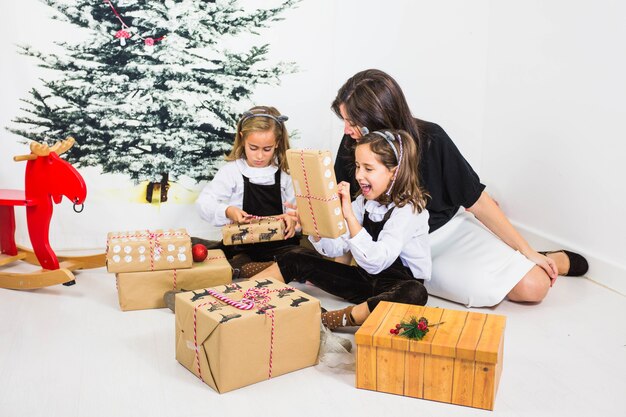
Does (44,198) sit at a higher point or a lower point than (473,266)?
higher

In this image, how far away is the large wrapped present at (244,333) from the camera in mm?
2160

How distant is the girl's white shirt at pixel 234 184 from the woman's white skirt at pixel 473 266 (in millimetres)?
753

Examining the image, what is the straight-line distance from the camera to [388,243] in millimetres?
2658

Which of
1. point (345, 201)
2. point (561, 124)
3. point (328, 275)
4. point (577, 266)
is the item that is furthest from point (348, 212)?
point (561, 124)

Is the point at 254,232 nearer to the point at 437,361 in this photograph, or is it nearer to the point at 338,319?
the point at 338,319

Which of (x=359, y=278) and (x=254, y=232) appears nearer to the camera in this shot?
(x=359, y=278)

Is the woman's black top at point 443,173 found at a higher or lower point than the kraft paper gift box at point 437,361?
higher

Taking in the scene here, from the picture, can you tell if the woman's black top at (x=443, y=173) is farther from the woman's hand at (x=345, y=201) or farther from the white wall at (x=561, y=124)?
the white wall at (x=561, y=124)

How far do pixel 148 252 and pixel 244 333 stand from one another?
2.73ft

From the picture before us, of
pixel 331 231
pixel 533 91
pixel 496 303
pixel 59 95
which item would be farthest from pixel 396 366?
pixel 59 95

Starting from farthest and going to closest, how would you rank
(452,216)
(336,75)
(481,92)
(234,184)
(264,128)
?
(481,92) < (336,75) < (234,184) < (264,128) < (452,216)

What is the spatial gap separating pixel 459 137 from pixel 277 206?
4.25ft

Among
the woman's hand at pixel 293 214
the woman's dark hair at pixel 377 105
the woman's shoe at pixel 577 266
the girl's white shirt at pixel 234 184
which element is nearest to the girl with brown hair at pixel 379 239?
the woman's dark hair at pixel 377 105

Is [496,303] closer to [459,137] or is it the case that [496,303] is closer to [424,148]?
[424,148]
